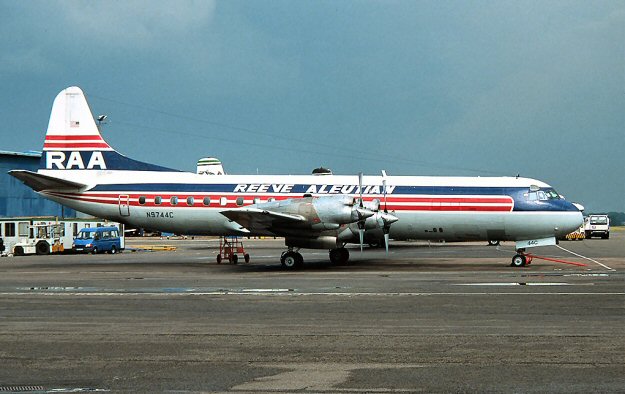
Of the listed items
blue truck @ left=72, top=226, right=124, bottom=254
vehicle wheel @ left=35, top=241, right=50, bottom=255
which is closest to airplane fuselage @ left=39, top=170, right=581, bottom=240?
vehicle wheel @ left=35, top=241, right=50, bottom=255

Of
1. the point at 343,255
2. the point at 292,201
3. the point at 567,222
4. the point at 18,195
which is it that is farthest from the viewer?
the point at 18,195

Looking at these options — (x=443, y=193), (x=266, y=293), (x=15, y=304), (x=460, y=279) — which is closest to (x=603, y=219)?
(x=443, y=193)

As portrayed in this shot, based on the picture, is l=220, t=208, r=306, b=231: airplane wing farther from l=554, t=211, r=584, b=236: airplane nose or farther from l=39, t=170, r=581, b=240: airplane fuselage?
l=554, t=211, r=584, b=236: airplane nose

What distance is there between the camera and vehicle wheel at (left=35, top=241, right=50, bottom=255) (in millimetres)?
52750

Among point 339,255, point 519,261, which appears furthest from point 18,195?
point 519,261

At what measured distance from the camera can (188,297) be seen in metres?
20.7

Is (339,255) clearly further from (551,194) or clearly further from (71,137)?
(71,137)

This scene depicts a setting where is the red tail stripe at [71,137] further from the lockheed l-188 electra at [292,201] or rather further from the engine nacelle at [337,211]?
the engine nacelle at [337,211]

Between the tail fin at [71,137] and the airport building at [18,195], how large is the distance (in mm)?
58046

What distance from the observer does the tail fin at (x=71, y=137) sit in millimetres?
37125

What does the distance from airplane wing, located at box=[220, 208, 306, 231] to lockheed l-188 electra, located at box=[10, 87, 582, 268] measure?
47 mm

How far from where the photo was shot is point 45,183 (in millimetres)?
35469

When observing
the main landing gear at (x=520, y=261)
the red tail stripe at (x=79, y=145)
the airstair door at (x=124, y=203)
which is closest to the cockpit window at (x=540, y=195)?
the main landing gear at (x=520, y=261)

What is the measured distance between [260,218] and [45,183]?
1197 cm
